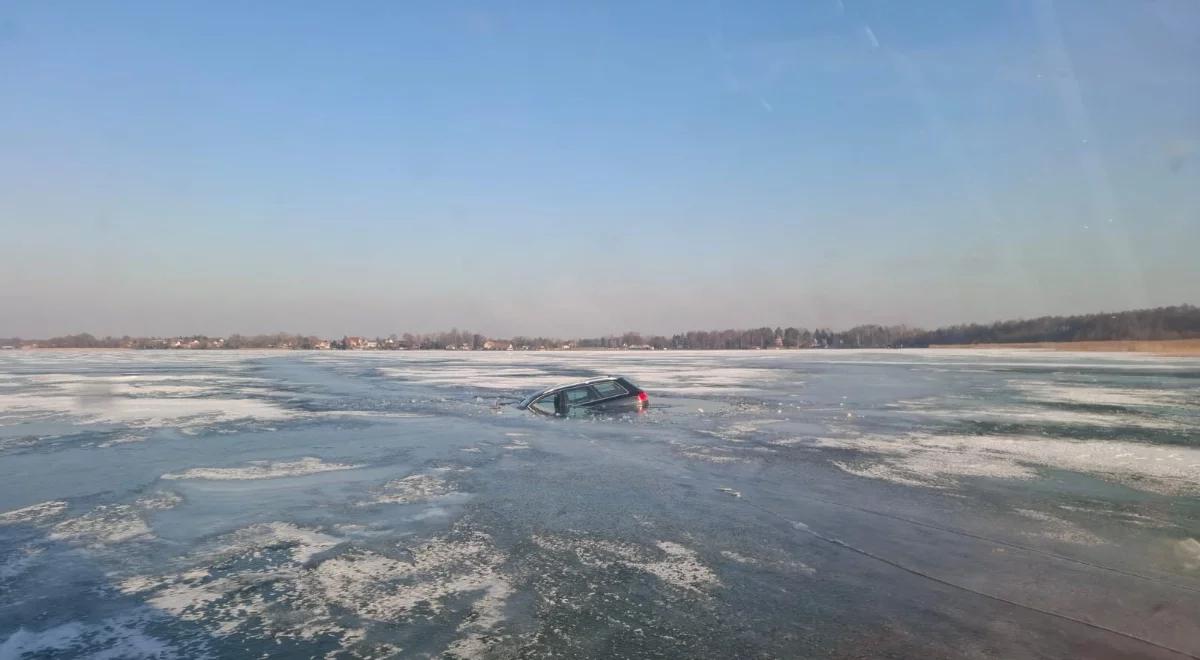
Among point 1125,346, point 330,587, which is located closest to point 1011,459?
point 330,587

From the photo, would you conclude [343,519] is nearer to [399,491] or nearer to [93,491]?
[399,491]

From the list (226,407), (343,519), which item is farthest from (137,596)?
(226,407)

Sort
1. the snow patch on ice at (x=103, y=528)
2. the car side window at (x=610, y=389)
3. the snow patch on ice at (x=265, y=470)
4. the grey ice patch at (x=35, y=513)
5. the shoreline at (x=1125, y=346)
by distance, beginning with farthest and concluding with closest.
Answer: the shoreline at (x=1125, y=346) → the car side window at (x=610, y=389) → the snow patch on ice at (x=265, y=470) → the grey ice patch at (x=35, y=513) → the snow patch on ice at (x=103, y=528)

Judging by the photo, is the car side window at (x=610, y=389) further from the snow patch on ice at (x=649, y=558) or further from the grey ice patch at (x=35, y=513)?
the grey ice patch at (x=35, y=513)

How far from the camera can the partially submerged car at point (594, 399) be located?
17094mm

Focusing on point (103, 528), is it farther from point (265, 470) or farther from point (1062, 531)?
point (1062, 531)

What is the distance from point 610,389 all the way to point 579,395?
842 mm

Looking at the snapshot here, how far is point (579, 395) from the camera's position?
17.8 m

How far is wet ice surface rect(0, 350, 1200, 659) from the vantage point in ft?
14.9

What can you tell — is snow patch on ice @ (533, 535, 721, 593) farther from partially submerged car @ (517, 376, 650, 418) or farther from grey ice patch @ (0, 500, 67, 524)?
partially submerged car @ (517, 376, 650, 418)

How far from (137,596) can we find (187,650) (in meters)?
1.34

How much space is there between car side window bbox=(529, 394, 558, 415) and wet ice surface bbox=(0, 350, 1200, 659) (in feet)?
10.6

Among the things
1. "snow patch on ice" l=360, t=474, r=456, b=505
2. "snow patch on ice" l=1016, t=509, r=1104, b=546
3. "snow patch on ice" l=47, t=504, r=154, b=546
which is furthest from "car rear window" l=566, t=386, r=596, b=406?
"snow patch on ice" l=1016, t=509, r=1104, b=546

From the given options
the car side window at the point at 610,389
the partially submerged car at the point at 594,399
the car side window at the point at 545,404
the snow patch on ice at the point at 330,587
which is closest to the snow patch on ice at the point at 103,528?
the snow patch on ice at the point at 330,587
